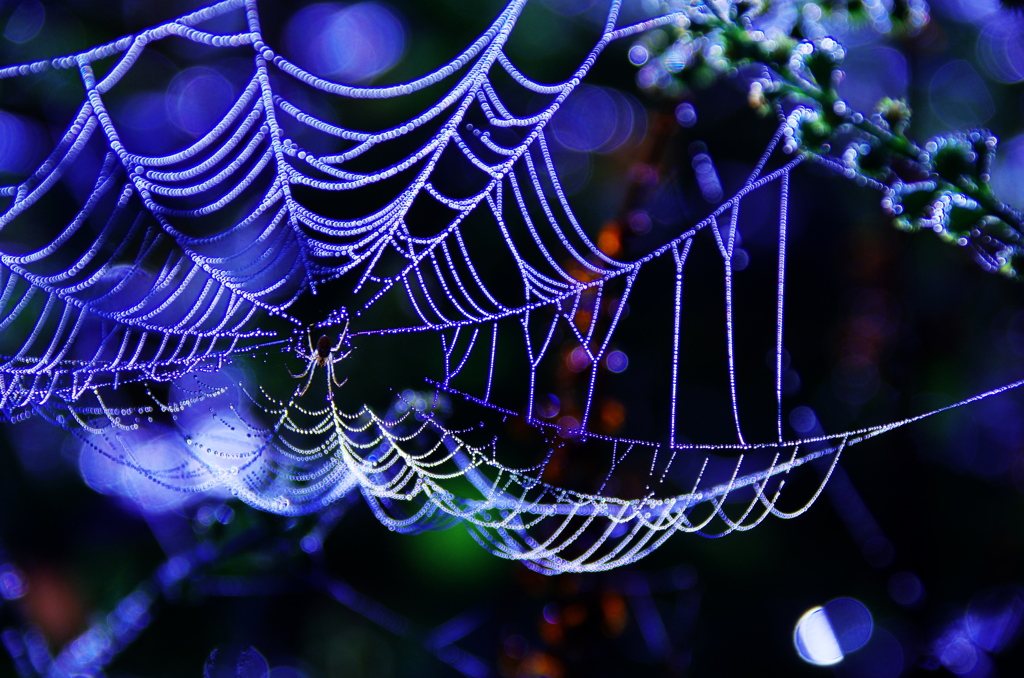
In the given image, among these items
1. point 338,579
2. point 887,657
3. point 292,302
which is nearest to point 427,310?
point 292,302

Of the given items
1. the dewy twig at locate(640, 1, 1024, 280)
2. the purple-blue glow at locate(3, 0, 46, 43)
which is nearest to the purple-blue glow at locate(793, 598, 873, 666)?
the dewy twig at locate(640, 1, 1024, 280)

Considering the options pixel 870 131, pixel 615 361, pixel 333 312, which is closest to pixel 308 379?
pixel 333 312

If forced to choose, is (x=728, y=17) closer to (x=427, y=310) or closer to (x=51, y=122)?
(x=427, y=310)

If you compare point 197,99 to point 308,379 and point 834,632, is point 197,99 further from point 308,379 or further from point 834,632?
point 834,632

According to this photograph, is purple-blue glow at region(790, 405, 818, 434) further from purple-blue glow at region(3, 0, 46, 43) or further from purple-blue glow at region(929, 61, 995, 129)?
purple-blue glow at region(3, 0, 46, 43)

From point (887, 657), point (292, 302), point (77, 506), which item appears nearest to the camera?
point (292, 302)

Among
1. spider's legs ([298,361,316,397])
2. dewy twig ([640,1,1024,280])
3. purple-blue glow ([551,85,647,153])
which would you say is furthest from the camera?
purple-blue glow ([551,85,647,153])
